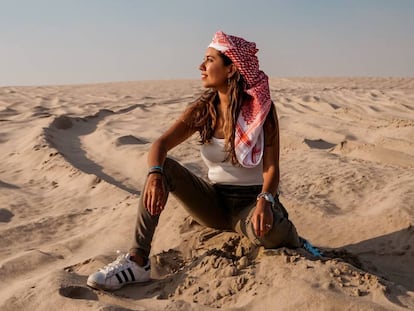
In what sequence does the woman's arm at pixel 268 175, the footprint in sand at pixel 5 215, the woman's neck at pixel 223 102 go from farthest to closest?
the footprint in sand at pixel 5 215 < the woman's neck at pixel 223 102 < the woman's arm at pixel 268 175

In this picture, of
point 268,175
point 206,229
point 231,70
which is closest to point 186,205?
point 206,229

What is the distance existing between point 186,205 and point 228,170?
29 cm

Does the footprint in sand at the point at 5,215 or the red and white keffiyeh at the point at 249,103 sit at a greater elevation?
the red and white keffiyeh at the point at 249,103

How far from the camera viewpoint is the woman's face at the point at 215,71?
9.05ft

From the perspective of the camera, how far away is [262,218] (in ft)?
8.03

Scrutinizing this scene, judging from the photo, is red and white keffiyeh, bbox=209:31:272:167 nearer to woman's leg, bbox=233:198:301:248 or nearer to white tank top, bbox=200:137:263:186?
white tank top, bbox=200:137:263:186

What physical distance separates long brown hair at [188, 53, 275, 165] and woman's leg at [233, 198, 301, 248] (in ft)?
0.98

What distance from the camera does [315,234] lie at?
3443 millimetres

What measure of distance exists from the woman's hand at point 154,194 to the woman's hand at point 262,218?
1.40 ft

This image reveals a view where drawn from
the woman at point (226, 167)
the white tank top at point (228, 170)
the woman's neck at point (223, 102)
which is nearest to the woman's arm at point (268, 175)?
the woman at point (226, 167)

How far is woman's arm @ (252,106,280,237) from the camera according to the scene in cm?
246

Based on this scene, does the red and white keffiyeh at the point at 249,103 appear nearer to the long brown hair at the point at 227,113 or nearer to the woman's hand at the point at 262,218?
the long brown hair at the point at 227,113

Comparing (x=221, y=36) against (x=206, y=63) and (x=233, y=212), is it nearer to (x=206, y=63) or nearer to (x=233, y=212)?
(x=206, y=63)

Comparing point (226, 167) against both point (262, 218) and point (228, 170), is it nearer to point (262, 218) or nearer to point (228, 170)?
point (228, 170)
